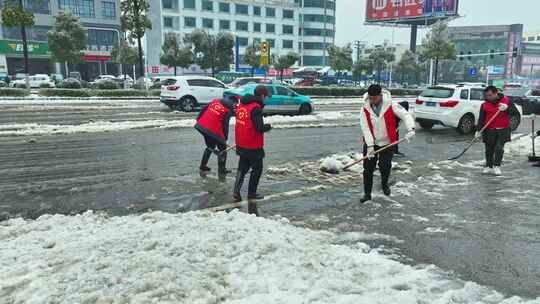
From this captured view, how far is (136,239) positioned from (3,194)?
11.2 ft

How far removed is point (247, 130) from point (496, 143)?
5.14m

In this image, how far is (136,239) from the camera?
442 cm

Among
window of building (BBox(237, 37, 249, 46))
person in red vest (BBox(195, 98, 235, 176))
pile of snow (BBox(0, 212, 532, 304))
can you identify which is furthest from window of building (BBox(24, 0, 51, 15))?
pile of snow (BBox(0, 212, 532, 304))

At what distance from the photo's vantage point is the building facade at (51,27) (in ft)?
186

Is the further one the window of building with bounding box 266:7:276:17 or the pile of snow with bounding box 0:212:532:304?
the window of building with bounding box 266:7:276:17

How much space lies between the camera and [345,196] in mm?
6758

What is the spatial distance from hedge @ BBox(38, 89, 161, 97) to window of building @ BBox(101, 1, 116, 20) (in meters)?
38.4

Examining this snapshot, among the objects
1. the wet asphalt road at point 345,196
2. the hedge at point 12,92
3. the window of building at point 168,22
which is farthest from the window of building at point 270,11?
the wet asphalt road at point 345,196

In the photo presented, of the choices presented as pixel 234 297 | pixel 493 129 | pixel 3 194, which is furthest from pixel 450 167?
pixel 3 194

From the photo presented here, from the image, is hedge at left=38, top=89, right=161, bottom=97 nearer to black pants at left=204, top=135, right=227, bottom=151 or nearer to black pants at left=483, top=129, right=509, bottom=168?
black pants at left=204, top=135, right=227, bottom=151

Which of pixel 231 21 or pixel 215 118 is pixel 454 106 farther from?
pixel 231 21

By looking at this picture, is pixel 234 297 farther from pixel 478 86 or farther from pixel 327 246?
pixel 478 86

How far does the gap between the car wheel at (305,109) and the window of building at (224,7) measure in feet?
215

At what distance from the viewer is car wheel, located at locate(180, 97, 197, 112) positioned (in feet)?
67.4
